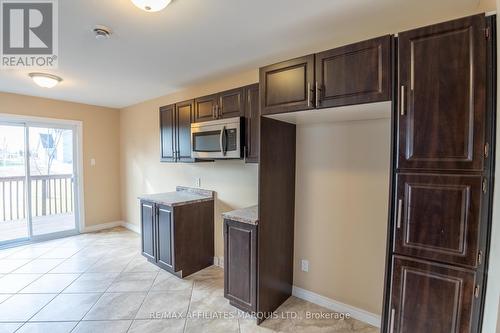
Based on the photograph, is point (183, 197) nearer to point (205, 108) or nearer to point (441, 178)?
point (205, 108)

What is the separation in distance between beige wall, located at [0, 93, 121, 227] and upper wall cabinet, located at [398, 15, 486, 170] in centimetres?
521

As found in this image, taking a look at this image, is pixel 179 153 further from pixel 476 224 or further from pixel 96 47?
pixel 476 224

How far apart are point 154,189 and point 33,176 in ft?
6.83

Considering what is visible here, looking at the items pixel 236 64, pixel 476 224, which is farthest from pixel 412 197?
pixel 236 64

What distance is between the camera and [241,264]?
226 centimetres

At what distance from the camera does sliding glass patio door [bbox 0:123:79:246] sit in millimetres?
4016

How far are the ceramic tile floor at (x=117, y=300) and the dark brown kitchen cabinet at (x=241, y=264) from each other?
0.15m

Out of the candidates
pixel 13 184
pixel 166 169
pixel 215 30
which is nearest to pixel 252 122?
pixel 215 30

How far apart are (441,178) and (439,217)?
0.22 metres

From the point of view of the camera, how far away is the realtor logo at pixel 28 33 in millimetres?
1654

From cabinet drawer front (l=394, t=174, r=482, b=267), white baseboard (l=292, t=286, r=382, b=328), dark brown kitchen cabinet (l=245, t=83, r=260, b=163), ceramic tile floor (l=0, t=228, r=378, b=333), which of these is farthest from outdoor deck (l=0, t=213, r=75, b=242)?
cabinet drawer front (l=394, t=174, r=482, b=267)

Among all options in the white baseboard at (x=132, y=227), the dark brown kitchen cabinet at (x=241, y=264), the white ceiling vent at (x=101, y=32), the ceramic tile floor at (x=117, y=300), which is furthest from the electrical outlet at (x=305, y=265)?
the white baseboard at (x=132, y=227)

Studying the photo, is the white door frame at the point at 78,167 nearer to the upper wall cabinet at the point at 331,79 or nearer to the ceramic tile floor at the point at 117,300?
the ceramic tile floor at the point at 117,300

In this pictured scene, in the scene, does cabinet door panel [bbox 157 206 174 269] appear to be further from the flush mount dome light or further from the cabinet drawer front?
the cabinet drawer front
